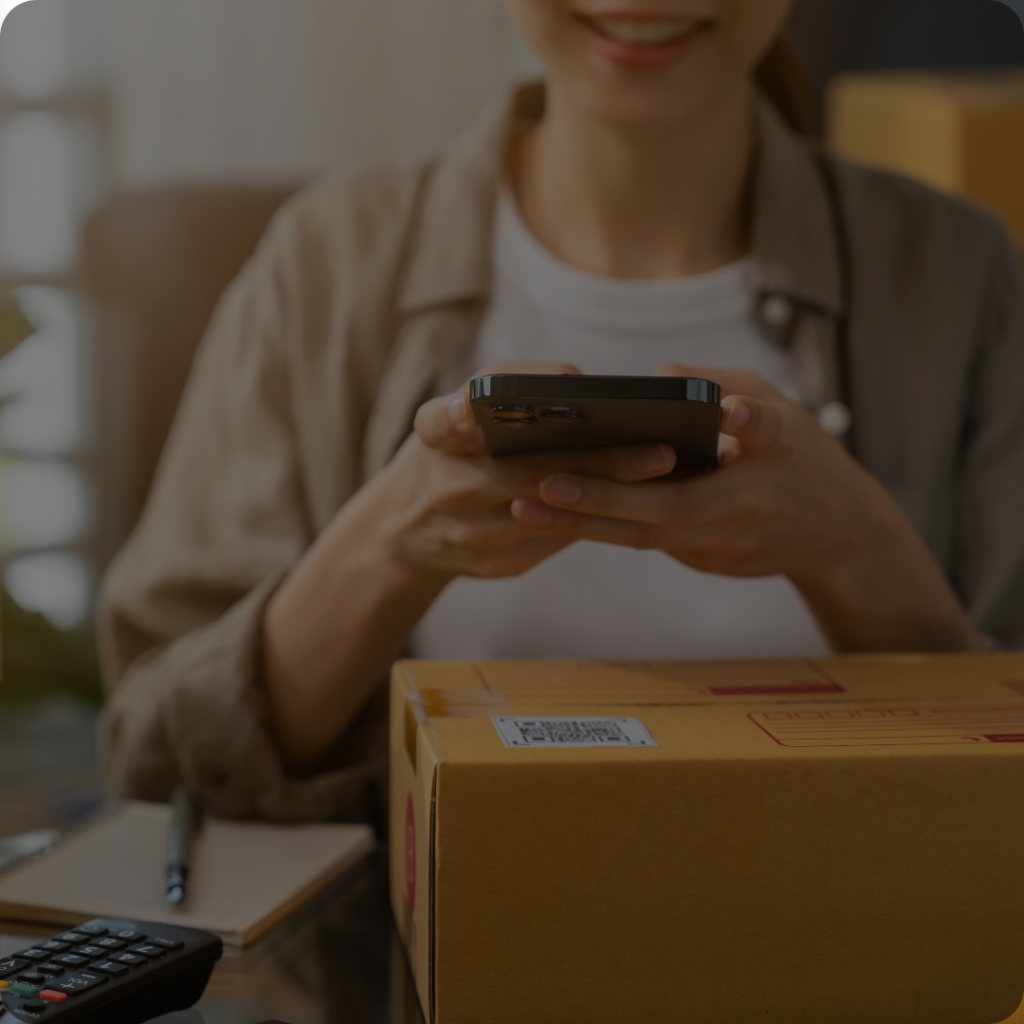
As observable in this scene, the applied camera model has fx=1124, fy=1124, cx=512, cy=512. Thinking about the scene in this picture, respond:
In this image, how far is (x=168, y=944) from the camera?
16.4 inches

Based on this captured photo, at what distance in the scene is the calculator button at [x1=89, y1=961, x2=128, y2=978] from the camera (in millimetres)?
395

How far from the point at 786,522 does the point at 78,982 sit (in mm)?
363

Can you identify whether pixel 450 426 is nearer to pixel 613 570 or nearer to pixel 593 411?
pixel 593 411

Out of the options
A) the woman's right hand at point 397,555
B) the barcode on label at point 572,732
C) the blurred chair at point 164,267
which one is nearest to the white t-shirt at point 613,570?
the woman's right hand at point 397,555

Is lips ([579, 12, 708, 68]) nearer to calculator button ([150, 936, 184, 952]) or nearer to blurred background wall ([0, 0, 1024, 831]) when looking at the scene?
calculator button ([150, 936, 184, 952])

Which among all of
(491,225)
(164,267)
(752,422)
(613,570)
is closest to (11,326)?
(164,267)

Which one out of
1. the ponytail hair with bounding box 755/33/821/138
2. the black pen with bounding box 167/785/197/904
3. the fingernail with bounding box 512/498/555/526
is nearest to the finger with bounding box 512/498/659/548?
the fingernail with bounding box 512/498/555/526

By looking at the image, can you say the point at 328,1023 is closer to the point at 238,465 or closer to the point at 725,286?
the point at 238,465

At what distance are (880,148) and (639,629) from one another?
2.73ft

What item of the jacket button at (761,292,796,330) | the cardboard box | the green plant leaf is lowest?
the green plant leaf

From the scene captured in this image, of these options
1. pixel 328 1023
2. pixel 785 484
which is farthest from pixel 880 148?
pixel 328 1023

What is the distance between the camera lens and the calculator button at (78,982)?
1.24 ft

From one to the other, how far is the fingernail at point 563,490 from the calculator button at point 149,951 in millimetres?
234

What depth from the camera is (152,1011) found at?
1.33 feet
